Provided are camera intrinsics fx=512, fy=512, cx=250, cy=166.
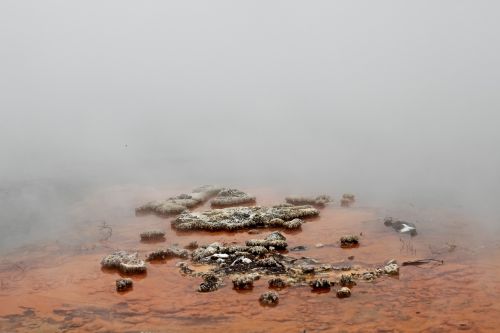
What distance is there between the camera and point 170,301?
14.9m

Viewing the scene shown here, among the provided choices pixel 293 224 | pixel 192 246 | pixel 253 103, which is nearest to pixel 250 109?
pixel 253 103

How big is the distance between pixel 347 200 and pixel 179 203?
891 centimetres

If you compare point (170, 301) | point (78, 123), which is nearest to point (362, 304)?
point (170, 301)

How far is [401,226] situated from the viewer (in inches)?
850

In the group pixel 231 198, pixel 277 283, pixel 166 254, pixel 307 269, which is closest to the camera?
pixel 277 283

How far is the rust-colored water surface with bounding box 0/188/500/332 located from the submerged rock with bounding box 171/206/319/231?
0.62 metres

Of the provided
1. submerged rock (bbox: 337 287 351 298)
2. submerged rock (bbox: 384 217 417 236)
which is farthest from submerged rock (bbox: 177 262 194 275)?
submerged rock (bbox: 384 217 417 236)

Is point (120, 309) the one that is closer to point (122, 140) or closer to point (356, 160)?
point (356, 160)

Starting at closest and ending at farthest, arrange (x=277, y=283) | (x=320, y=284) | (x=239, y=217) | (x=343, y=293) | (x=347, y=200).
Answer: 1. (x=343, y=293)
2. (x=320, y=284)
3. (x=277, y=283)
4. (x=239, y=217)
5. (x=347, y=200)

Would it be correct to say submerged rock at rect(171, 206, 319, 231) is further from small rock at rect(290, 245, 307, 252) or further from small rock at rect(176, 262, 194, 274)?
small rock at rect(176, 262, 194, 274)

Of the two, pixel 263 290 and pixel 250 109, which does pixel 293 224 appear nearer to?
pixel 263 290

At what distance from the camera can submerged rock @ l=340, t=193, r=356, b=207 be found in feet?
87.0

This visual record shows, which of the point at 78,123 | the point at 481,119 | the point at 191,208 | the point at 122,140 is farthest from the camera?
the point at 78,123

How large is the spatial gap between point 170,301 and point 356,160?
27733 millimetres
